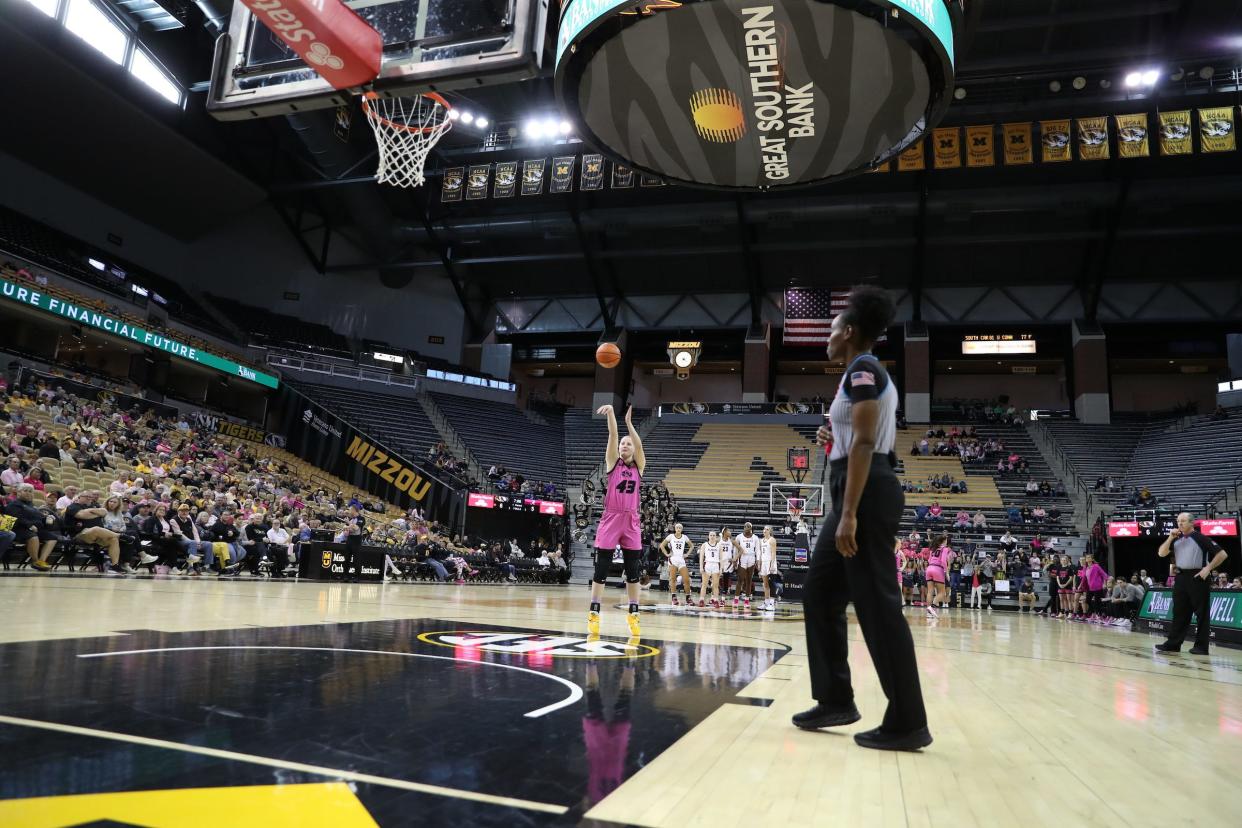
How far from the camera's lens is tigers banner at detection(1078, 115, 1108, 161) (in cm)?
2291

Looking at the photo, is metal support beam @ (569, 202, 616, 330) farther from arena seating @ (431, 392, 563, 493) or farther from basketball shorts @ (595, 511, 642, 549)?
basketball shorts @ (595, 511, 642, 549)

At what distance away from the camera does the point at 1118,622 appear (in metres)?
15.6

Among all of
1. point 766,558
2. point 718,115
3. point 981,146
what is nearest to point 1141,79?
point 981,146

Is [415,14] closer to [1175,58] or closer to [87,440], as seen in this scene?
[87,440]

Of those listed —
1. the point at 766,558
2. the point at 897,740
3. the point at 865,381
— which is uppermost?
the point at 865,381

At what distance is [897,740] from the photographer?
2812 millimetres

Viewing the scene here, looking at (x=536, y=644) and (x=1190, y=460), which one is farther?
(x=1190, y=460)

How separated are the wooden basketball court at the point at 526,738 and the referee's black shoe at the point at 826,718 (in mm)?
90

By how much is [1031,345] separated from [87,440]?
1331 inches

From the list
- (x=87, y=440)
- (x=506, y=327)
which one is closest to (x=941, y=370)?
(x=506, y=327)

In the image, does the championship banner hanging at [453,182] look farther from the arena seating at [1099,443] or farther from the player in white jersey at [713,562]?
the arena seating at [1099,443]

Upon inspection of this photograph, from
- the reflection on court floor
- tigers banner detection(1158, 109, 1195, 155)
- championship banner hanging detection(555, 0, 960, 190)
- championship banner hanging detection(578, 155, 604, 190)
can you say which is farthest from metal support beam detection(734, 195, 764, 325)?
the reflection on court floor

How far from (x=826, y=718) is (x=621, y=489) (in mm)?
4003

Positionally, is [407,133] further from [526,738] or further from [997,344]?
[997,344]
